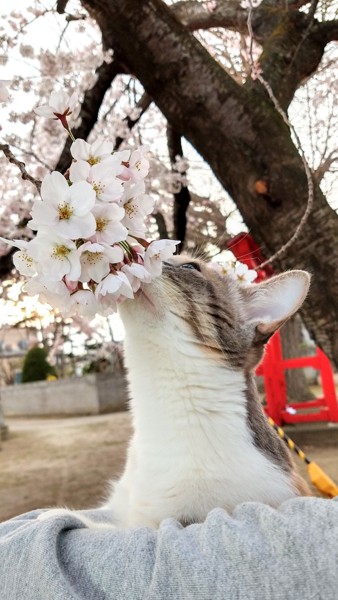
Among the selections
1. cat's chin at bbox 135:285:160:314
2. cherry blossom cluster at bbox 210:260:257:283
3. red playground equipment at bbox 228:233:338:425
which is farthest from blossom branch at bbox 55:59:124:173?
red playground equipment at bbox 228:233:338:425

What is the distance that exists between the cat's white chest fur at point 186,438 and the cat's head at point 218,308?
0.08 feet

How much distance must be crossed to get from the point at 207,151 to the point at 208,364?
1.80 m

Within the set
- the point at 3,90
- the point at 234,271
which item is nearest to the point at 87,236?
the point at 3,90

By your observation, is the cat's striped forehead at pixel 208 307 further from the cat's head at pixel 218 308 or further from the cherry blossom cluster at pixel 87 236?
the cherry blossom cluster at pixel 87 236

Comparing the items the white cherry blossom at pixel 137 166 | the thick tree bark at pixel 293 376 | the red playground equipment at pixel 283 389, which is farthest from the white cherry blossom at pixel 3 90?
the thick tree bark at pixel 293 376

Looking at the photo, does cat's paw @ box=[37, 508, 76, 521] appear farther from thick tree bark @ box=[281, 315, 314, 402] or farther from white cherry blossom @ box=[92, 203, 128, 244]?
thick tree bark @ box=[281, 315, 314, 402]

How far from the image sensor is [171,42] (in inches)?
105

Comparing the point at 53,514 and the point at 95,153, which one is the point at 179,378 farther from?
the point at 95,153

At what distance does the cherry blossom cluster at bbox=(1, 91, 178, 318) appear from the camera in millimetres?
Result: 840

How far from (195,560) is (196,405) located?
0.45 metres

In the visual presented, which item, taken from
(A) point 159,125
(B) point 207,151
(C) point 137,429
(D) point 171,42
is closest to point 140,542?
(C) point 137,429

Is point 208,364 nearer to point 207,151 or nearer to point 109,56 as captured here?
point 207,151

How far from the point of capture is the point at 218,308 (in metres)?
1.37

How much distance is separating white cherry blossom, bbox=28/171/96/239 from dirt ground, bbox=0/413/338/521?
3.39 m
